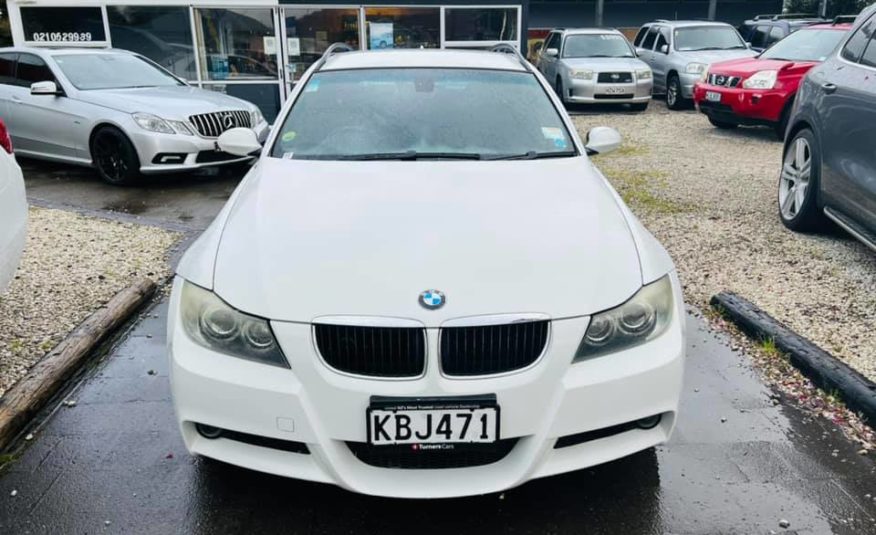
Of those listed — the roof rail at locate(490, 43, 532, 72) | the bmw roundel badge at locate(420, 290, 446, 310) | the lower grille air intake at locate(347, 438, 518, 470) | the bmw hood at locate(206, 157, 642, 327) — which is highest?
the roof rail at locate(490, 43, 532, 72)

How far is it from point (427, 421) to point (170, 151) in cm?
662

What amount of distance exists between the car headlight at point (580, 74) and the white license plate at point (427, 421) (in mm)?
12881

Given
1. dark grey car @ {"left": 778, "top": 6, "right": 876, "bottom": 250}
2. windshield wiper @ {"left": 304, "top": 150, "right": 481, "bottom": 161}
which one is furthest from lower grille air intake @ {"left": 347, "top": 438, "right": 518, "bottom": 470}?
dark grey car @ {"left": 778, "top": 6, "right": 876, "bottom": 250}

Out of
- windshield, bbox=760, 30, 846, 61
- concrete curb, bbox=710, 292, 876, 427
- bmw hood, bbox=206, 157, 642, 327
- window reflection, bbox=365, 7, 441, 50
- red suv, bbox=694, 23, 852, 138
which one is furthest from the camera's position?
window reflection, bbox=365, 7, 441, 50

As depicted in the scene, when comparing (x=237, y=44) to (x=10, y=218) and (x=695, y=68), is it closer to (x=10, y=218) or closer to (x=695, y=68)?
(x=695, y=68)

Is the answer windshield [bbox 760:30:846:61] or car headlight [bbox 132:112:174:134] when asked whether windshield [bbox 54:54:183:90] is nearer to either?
car headlight [bbox 132:112:174:134]

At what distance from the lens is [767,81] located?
404 inches

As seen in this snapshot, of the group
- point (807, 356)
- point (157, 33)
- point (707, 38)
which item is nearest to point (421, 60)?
point (807, 356)

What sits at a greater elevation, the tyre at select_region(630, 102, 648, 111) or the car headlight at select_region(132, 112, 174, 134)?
the car headlight at select_region(132, 112, 174, 134)

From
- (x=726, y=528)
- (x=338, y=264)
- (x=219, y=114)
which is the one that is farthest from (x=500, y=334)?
(x=219, y=114)

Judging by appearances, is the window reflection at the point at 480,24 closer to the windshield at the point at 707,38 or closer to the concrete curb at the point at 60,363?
the windshield at the point at 707,38

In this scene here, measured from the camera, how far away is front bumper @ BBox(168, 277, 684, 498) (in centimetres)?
236

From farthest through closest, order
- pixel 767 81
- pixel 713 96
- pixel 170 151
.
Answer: pixel 713 96 < pixel 767 81 < pixel 170 151

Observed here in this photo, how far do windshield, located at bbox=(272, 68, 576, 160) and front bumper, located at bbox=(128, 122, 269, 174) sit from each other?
4.17 m
